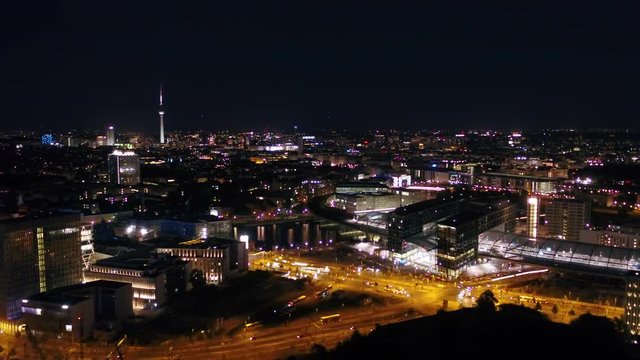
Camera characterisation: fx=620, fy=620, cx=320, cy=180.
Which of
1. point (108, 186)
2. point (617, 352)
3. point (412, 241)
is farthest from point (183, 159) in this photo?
point (617, 352)

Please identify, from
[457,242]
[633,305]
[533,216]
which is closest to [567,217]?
[533,216]

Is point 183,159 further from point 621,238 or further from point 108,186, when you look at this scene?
point 621,238

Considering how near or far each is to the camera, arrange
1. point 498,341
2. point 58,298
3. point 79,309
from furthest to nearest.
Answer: point 58,298 → point 79,309 → point 498,341

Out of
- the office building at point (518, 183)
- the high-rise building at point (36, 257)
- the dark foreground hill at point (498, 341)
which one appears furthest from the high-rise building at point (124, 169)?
the dark foreground hill at point (498, 341)

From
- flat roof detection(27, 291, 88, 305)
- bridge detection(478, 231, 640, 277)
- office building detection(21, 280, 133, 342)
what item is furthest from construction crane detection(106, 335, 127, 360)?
bridge detection(478, 231, 640, 277)

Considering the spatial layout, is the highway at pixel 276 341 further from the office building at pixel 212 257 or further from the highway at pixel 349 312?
the office building at pixel 212 257

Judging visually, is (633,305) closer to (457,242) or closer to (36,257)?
(457,242)
